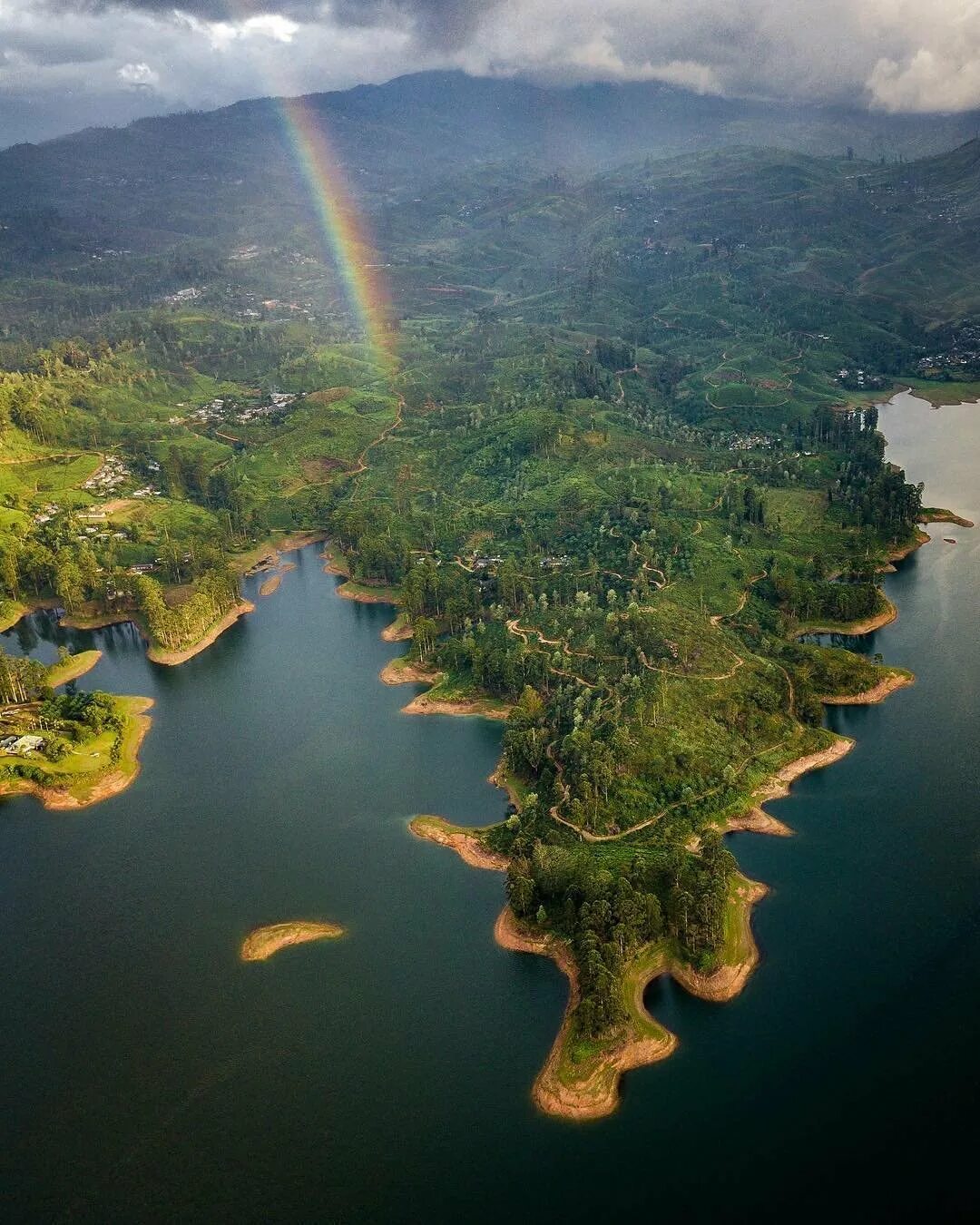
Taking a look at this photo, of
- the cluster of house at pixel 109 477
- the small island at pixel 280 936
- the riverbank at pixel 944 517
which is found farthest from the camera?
the cluster of house at pixel 109 477

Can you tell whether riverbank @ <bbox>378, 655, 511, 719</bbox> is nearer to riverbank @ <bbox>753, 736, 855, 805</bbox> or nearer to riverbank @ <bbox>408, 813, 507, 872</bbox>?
riverbank @ <bbox>408, 813, 507, 872</bbox>

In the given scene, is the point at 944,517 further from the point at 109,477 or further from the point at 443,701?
the point at 109,477

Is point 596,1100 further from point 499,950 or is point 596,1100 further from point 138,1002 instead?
point 138,1002

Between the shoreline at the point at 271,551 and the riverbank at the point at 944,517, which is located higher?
the shoreline at the point at 271,551

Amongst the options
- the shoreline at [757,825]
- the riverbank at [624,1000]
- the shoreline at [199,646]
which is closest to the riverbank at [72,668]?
the shoreline at [199,646]

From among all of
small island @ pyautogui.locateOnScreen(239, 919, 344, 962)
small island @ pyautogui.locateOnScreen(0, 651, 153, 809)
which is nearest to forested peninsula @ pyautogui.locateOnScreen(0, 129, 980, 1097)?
small island @ pyautogui.locateOnScreen(0, 651, 153, 809)

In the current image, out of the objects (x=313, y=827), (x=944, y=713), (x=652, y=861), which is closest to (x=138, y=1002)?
(x=313, y=827)

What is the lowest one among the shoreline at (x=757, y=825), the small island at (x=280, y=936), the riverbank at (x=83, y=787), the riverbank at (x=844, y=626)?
the shoreline at (x=757, y=825)

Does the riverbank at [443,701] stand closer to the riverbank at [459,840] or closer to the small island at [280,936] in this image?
the riverbank at [459,840]
